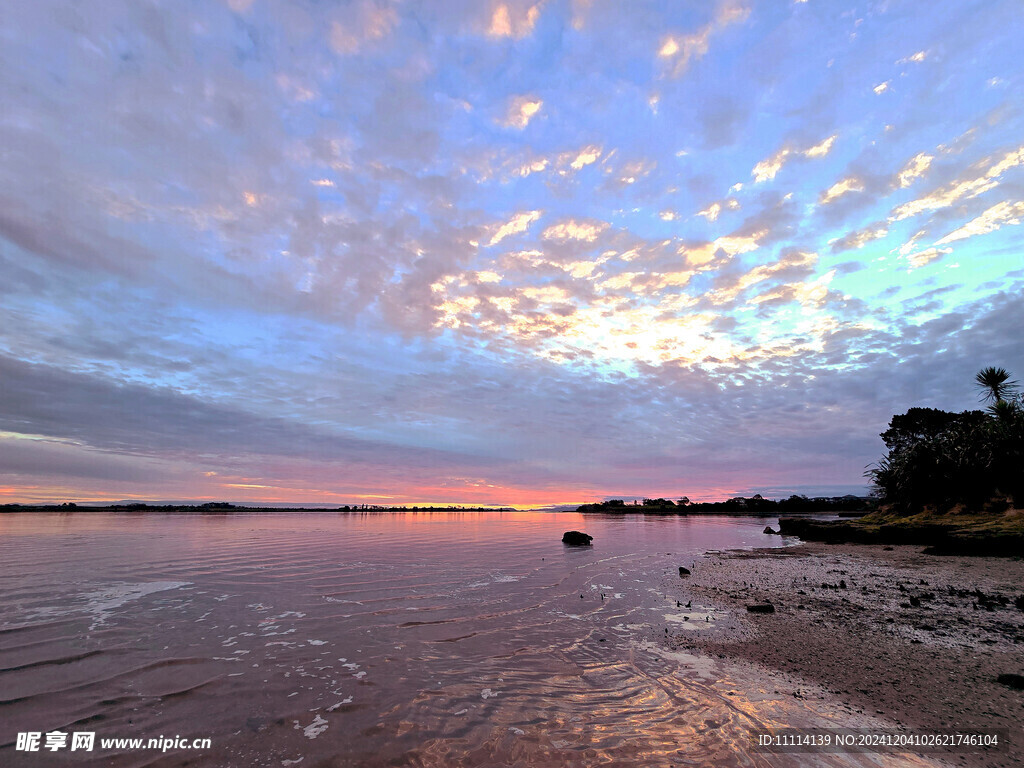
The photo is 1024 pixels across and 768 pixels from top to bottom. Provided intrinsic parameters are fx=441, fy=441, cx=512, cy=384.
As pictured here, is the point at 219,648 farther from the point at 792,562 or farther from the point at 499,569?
the point at 792,562

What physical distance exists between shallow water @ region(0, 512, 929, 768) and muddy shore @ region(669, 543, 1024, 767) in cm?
116

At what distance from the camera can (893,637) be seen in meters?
11.4

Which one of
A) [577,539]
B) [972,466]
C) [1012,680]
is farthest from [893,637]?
[972,466]

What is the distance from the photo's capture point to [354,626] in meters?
13.0

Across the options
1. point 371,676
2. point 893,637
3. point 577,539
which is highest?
point 893,637

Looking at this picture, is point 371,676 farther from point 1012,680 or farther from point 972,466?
point 972,466

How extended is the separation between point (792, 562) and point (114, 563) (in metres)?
39.0

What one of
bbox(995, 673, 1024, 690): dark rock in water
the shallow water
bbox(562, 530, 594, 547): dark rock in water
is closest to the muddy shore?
bbox(995, 673, 1024, 690): dark rock in water

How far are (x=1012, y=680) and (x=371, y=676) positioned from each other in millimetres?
12408

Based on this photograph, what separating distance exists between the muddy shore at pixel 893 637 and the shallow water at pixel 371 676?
116 cm

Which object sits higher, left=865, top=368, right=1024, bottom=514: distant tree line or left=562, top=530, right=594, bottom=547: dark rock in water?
left=865, top=368, right=1024, bottom=514: distant tree line

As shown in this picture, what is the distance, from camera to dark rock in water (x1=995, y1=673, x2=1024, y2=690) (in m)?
8.05

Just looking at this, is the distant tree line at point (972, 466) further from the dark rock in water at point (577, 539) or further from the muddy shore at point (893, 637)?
the dark rock in water at point (577, 539)

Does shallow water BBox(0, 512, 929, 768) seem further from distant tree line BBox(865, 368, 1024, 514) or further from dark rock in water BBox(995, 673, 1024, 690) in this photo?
distant tree line BBox(865, 368, 1024, 514)
